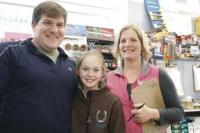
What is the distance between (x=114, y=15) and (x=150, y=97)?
2.51 metres

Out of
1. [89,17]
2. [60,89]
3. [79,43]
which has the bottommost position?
[60,89]

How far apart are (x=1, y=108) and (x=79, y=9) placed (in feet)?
8.67

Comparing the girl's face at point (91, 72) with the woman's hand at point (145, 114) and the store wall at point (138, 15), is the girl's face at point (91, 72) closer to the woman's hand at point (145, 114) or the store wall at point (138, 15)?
the woman's hand at point (145, 114)

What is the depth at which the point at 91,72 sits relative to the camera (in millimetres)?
2092

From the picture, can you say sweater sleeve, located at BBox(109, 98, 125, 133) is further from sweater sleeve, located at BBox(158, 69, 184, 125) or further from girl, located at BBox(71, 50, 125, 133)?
sweater sleeve, located at BBox(158, 69, 184, 125)

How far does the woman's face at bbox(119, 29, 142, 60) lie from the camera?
85.7 inches

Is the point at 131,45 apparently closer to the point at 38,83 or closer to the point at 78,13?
the point at 38,83

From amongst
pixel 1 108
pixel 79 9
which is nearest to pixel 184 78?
pixel 79 9

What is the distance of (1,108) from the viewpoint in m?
1.76

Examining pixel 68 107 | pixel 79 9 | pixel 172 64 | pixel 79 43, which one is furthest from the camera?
pixel 172 64

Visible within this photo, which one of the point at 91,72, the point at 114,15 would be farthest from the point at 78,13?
the point at 91,72

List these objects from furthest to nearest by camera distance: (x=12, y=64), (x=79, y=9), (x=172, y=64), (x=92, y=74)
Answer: (x=172, y=64), (x=79, y=9), (x=92, y=74), (x=12, y=64)

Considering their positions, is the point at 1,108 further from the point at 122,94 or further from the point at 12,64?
the point at 122,94

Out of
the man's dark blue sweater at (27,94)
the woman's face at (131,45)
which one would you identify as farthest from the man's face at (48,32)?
the woman's face at (131,45)
